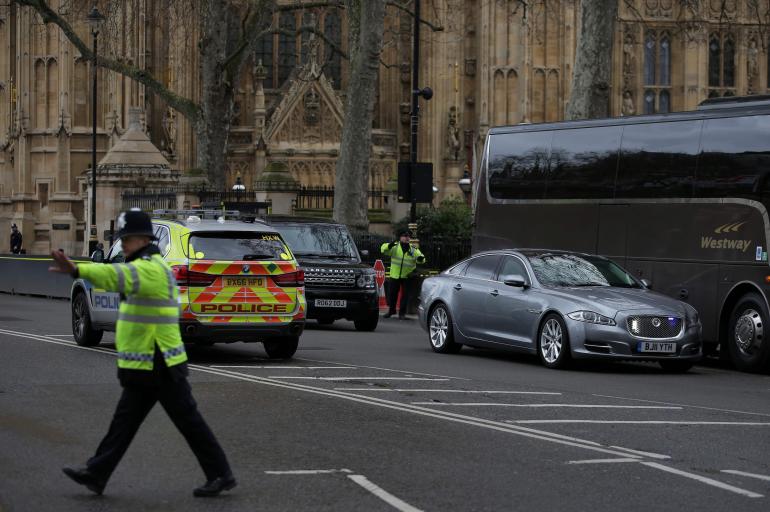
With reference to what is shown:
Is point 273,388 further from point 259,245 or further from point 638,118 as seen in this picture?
point 638,118

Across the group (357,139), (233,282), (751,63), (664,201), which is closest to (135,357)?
(233,282)

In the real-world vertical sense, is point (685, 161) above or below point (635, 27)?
below

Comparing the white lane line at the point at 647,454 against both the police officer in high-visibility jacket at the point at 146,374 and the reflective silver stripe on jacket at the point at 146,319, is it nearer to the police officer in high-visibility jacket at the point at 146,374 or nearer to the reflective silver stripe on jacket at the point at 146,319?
the police officer in high-visibility jacket at the point at 146,374

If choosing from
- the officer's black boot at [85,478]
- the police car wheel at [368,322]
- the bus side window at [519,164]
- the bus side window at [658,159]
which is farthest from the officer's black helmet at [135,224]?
the police car wheel at [368,322]

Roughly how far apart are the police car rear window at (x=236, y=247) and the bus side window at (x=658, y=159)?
565 centimetres

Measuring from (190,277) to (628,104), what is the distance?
Answer: 142 feet

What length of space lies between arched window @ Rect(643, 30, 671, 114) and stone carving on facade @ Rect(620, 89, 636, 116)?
33.9 inches

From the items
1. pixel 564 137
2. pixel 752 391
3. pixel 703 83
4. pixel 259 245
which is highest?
pixel 703 83

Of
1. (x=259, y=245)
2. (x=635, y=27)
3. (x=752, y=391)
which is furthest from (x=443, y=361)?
(x=635, y=27)

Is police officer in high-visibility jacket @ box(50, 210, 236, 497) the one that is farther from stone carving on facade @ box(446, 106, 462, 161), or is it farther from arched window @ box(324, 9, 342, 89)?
arched window @ box(324, 9, 342, 89)

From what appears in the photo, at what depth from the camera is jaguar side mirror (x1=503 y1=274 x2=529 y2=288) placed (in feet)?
60.5

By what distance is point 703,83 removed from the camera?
58.6 metres

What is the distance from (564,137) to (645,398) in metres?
8.32

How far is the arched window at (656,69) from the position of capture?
59.2 metres
